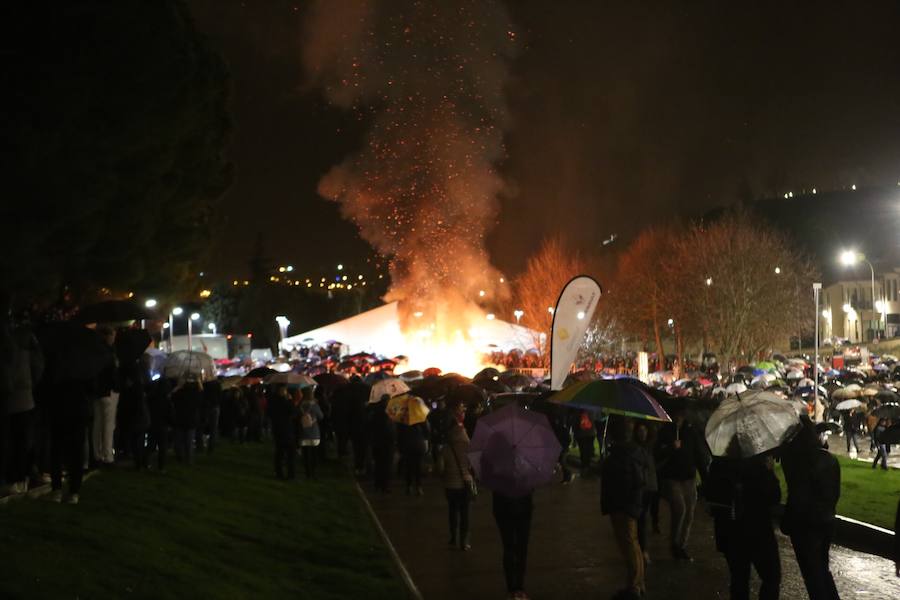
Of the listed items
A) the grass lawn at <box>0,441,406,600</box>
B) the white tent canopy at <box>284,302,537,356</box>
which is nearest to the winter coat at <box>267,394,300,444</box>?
the grass lawn at <box>0,441,406,600</box>

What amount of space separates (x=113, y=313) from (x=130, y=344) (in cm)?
103

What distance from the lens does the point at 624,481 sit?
9250 millimetres

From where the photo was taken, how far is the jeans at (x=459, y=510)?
11.9m

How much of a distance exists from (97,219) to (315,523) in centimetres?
1450

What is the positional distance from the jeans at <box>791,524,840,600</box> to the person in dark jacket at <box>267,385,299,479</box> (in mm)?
10875

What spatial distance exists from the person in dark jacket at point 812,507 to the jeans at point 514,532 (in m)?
2.32

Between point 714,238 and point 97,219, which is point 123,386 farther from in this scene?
point 714,238

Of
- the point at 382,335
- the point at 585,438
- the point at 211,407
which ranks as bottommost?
the point at 585,438

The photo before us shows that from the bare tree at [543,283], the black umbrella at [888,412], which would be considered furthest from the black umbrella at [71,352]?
the bare tree at [543,283]

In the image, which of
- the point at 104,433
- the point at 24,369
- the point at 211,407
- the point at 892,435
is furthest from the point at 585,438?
the point at 24,369

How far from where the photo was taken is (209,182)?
36688mm

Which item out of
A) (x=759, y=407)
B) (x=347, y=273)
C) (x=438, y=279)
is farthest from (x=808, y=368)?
(x=347, y=273)

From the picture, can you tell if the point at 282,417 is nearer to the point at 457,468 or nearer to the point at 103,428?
the point at 103,428

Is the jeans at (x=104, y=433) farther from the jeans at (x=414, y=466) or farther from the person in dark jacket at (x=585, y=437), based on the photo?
the person in dark jacket at (x=585, y=437)
